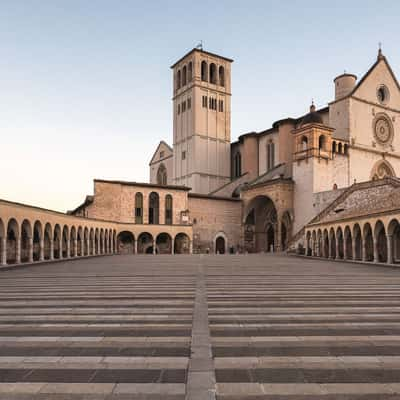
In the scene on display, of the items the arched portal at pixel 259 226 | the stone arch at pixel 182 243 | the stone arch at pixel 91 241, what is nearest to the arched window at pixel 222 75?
the arched portal at pixel 259 226

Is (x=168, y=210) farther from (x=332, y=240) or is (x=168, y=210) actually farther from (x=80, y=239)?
(x=332, y=240)

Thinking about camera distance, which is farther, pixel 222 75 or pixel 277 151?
pixel 222 75

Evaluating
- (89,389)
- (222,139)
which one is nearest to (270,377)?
(89,389)

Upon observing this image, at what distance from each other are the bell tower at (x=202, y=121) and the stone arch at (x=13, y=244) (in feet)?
101

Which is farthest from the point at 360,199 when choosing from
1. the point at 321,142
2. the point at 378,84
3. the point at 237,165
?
the point at 237,165

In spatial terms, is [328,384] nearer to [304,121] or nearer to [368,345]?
[368,345]

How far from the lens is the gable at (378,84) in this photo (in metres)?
44.9

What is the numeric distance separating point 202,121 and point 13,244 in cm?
3449

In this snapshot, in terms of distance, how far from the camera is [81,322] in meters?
7.17

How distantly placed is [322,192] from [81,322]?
118 feet

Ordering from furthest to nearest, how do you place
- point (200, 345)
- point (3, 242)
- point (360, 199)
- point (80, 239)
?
1. point (360, 199)
2. point (80, 239)
3. point (3, 242)
4. point (200, 345)

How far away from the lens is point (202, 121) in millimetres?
56250

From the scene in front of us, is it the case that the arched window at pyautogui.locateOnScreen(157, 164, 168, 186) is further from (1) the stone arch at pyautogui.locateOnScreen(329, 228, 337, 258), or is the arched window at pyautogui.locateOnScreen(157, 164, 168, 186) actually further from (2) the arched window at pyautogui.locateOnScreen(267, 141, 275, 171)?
(1) the stone arch at pyautogui.locateOnScreen(329, 228, 337, 258)

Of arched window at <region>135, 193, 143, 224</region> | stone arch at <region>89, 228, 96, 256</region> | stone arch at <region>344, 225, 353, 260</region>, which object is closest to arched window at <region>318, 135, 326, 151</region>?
stone arch at <region>344, 225, 353, 260</region>
